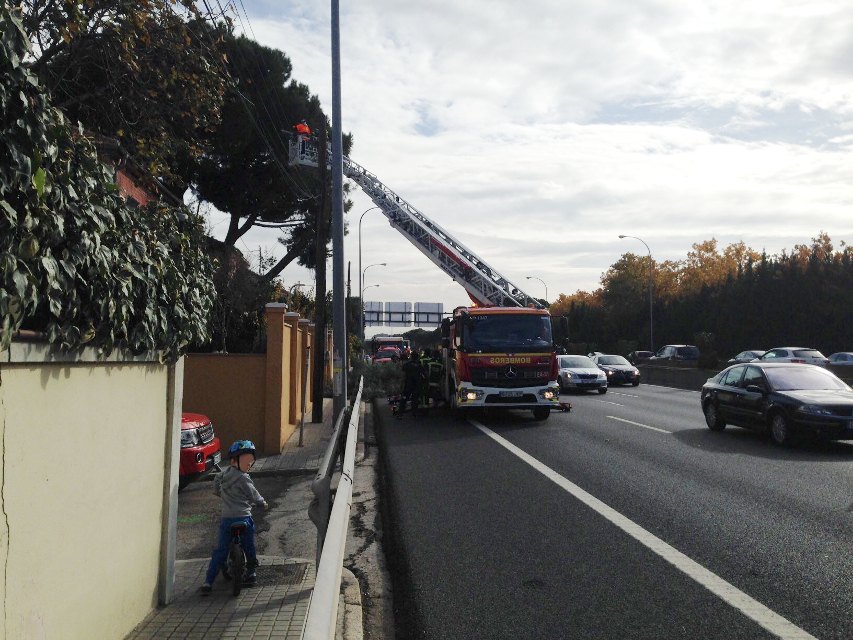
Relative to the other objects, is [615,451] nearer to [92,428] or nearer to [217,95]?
[217,95]

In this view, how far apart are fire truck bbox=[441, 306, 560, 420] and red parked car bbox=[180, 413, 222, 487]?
7.87m

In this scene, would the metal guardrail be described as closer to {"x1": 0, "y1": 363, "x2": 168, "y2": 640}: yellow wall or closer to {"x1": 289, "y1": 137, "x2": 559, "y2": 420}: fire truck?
{"x1": 0, "y1": 363, "x2": 168, "y2": 640}: yellow wall

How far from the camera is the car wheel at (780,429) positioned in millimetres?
13039

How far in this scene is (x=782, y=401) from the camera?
43.0 feet

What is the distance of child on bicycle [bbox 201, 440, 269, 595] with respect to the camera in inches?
235

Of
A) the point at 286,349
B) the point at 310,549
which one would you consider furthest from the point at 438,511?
the point at 286,349

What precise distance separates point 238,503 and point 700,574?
3.59 meters

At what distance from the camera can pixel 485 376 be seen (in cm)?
1722

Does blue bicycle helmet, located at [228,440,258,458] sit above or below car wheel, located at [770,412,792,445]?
above

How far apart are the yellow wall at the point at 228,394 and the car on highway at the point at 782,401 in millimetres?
8662

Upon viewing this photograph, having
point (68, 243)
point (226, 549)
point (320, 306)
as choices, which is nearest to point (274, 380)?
point (320, 306)

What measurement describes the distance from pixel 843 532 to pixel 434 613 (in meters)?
4.17

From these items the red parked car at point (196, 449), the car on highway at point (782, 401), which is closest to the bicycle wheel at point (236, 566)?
the red parked car at point (196, 449)

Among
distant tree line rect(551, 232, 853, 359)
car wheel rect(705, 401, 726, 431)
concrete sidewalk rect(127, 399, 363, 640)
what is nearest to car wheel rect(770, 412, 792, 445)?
car wheel rect(705, 401, 726, 431)
